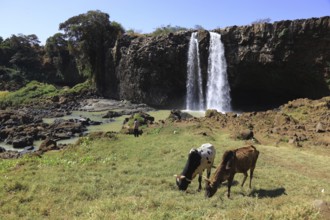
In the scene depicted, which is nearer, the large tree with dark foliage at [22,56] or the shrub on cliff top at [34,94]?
the shrub on cliff top at [34,94]

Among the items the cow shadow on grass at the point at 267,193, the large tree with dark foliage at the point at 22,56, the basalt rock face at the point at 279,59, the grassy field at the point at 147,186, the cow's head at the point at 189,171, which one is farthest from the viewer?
the large tree with dark foliage at the point at 22,56

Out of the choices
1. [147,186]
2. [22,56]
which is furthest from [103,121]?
[22,56]

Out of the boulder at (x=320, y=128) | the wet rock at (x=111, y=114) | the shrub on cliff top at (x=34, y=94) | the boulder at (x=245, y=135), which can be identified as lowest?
the wet rock at (x=111, y=114)

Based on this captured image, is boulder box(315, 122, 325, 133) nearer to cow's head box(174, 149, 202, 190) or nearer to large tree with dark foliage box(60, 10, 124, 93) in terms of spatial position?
cow's head box(174, 149, 202, 190)

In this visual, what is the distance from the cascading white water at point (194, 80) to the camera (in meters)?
48.3

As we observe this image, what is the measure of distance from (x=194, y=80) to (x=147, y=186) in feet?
124

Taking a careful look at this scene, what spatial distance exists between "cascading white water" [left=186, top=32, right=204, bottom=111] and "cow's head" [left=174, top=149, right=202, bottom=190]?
120 feet

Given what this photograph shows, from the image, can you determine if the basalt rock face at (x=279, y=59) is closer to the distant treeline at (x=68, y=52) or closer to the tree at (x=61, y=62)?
the distant treeline at (x=68, y=52)

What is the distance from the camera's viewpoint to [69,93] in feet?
212

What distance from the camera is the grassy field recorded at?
902cm

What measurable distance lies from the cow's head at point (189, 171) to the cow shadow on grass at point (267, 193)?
1.91m

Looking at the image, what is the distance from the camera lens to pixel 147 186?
41.6ft

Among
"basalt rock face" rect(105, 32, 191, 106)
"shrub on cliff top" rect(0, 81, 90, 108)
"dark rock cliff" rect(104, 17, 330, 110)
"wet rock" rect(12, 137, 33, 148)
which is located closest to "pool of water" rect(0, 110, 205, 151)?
"wet rock" rect(12, 137, 33, 148)

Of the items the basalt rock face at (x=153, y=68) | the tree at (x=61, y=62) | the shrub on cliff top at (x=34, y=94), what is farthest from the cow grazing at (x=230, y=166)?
the tree at (x=61, y=62)
